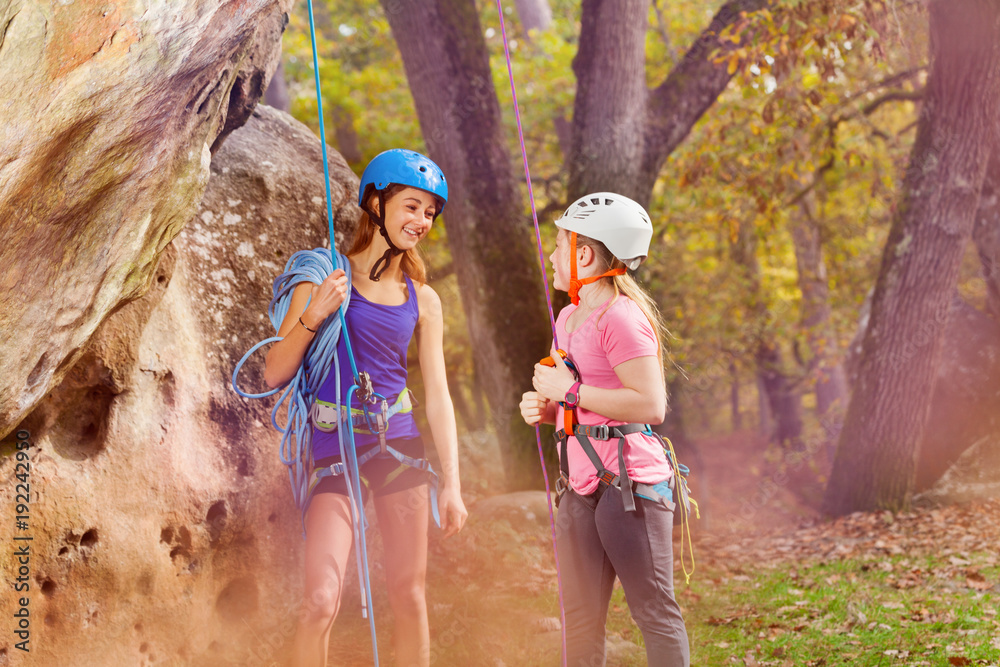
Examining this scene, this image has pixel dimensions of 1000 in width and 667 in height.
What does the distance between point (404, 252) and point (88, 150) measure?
119 centimetres

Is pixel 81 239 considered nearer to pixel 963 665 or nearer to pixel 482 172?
pixel 482 172

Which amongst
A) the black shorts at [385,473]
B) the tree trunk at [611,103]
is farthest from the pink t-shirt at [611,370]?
the tree trunk at [611,103]

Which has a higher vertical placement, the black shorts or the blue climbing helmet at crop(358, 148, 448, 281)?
the blue climbing helmet at crop(358, 148, 448, 281)

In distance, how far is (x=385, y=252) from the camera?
3.00 metres

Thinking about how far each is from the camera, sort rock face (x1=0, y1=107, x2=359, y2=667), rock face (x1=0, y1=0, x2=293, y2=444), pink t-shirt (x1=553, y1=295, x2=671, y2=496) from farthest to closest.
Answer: rock face (x1=0, y1=107, x2=359, y2=667), pink t-shirt (x1=553, y1=295, x2=671, y2=496), rock face (x1=0, y1=0, x2=293, y2=444)

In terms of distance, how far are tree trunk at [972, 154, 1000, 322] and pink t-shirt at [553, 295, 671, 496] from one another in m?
7.45

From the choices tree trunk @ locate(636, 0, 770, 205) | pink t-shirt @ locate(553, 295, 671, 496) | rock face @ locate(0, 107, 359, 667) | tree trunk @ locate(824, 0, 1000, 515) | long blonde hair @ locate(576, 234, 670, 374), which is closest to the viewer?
pink t-shirt @ locate(553, 295, 671, 496)

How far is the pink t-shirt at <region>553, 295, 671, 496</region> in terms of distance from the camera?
256 cm

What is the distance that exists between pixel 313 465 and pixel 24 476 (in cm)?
108

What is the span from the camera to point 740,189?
786 cm

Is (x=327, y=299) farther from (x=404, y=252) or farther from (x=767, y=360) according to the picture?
(x=767, y=360)

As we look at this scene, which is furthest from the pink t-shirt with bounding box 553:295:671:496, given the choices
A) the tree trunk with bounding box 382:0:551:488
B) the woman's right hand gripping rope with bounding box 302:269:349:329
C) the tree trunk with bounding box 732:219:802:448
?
the tree trunk with bounding box 732:219:802:448

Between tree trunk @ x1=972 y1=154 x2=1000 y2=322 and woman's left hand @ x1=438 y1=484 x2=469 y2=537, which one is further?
tree trunk @ x1=972 y1=154 x2=1000 y2=322

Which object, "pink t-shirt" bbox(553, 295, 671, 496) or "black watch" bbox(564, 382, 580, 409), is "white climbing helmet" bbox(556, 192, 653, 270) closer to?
"pink t-shirt" bbox(553, 295, 671, 496)
